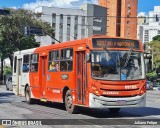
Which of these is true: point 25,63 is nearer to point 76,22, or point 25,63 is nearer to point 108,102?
point 108,102

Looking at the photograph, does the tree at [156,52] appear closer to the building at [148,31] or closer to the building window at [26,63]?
the building at [148,31]

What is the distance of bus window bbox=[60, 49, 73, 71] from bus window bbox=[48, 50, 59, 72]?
0.54 m

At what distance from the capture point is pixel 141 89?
15.9 metres

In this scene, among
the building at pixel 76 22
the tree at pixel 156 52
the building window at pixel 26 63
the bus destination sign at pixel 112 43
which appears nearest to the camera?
the bus destination sign at pixel 112 43

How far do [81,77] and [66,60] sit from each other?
160cm

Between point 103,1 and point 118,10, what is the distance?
609cm

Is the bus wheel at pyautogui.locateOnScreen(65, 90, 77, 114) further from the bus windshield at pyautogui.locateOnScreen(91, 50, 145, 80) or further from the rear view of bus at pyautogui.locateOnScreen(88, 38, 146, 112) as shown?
the bus windshield at pyautogui.locateOnScreen(91, 50, 145, 80)

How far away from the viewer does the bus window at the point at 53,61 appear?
18606 millimetres

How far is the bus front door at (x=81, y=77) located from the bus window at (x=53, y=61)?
210 centimetres

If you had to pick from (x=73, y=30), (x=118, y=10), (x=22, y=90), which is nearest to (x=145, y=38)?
(x=118, y=10)

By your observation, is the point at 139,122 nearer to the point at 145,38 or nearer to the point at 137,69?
the point at 137,69

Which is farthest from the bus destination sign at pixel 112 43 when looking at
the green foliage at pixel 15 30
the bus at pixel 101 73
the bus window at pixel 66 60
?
the green foliage at pixel 15 30

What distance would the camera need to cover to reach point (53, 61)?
1903 centimetres

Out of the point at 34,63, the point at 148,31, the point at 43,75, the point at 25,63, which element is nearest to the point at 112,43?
the point at 43,75
